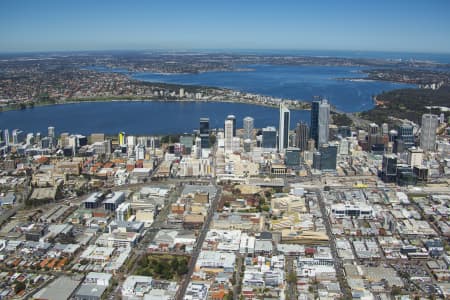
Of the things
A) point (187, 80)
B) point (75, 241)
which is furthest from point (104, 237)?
point (187, 80)

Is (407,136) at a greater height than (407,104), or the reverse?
(407,104)

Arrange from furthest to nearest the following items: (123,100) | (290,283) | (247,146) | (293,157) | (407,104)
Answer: (123,100)
(407,104)
(247,146)
(293,157)
(290,283)

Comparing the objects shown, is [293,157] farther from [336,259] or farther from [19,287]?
[19,287]

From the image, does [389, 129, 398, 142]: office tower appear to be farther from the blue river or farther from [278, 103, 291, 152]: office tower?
the blue river

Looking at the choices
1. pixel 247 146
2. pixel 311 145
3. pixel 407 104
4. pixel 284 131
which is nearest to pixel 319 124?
pixel 311 145

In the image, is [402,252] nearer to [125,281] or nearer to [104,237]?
[125,281]
